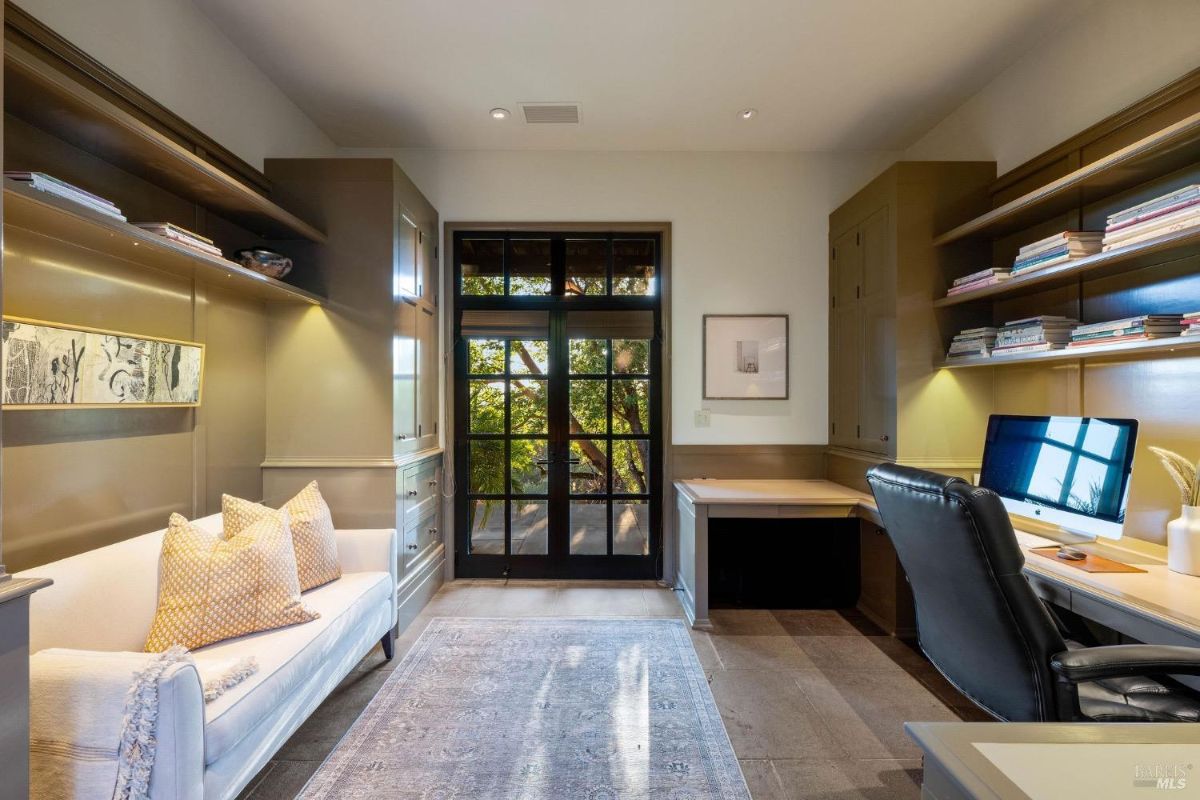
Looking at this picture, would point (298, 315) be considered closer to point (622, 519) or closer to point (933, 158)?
point (622, 519)

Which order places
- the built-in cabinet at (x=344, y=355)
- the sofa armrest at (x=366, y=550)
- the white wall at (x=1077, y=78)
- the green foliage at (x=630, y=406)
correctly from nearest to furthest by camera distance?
the white wall at (x=1077, y=78)
the sofa armrest at (x=366, y=550)
the built-in cabinet at (x=344, y=355)
the green foliage at (x=630, y=406)

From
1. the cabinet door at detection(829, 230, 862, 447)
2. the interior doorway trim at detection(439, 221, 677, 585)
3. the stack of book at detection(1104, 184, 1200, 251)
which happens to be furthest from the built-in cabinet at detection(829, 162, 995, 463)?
the interior doorway trim at detection(439, 221, 677, 585)

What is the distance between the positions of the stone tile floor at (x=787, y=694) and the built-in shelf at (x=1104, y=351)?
1.52 metres

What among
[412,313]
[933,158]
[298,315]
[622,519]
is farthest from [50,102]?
[933,158]

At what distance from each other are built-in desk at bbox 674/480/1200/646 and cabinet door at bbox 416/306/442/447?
169 cm

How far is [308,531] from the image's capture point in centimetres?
227

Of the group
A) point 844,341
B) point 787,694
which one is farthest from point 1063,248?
point 787,694

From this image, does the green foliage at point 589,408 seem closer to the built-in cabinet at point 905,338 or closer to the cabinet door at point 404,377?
Answer: the cabinet door at point 404,377

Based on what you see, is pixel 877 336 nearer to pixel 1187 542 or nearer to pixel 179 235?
pixel 1187 542

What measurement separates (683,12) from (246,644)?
3.08m

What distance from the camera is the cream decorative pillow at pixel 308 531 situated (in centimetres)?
211

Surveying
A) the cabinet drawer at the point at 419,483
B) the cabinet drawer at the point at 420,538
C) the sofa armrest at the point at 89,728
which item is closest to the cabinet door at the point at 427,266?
the cabinet drawer at the point at 419,483

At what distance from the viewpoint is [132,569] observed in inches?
67.5

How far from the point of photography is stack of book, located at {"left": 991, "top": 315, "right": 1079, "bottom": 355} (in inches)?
87.1
